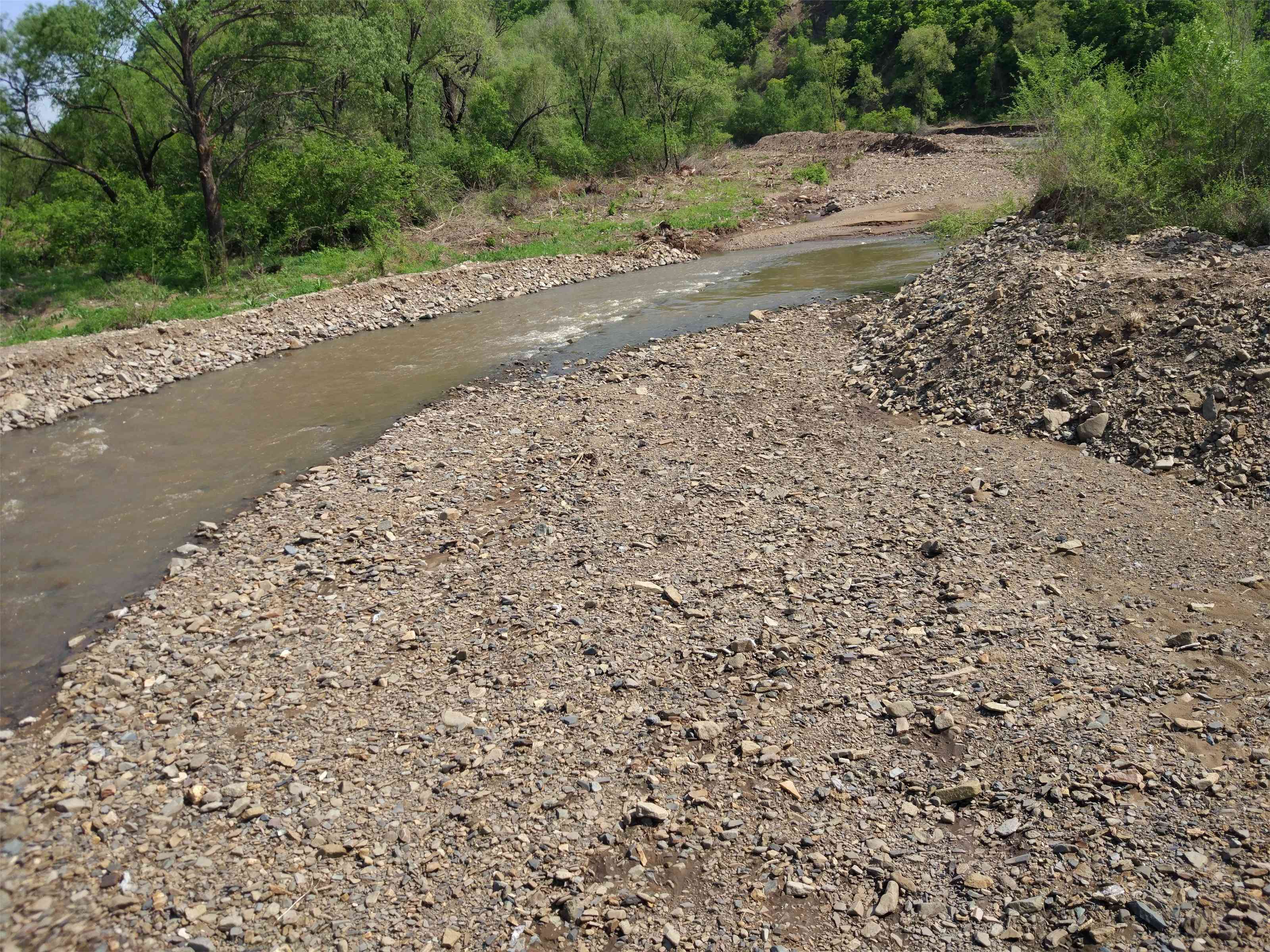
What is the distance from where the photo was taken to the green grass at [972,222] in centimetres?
1844

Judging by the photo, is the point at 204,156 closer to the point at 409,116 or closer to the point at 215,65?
the point at 215,65

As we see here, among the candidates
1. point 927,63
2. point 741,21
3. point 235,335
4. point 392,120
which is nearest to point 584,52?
point 392,120

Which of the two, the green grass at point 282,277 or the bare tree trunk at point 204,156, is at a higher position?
the bare tree trunk at point 204,156

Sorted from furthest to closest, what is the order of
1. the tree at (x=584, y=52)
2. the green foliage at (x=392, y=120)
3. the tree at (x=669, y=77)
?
the tree at (x=669, y=77) → the tree at (x=584, y=52) → the green foliage at (x=392, y=120)

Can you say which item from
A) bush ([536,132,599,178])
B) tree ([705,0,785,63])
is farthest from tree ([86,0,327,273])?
tree ([705,0,785,63])

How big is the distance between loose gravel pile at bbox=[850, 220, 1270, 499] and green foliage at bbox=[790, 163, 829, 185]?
26.0 m

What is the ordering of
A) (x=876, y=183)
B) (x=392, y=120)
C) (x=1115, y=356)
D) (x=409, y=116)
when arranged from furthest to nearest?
(x=876, y=183) → (x=409, y=116) → (x=392, y=120) → (x=1115, y=356)

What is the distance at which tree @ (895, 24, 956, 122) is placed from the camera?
2329 inches

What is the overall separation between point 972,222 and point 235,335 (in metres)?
17.4

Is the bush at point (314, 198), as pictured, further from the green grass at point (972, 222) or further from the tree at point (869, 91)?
the tree at point (869, 91)

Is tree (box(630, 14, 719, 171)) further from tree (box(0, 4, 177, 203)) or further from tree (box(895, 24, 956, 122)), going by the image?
tree (box(0, 4, 177, 203))

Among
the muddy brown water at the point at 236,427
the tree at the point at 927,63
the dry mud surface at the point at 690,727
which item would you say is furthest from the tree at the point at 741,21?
the dry mud surface at the point at 690,727

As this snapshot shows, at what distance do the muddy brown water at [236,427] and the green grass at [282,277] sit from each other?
3.33 meters

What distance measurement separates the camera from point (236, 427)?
14086mm
